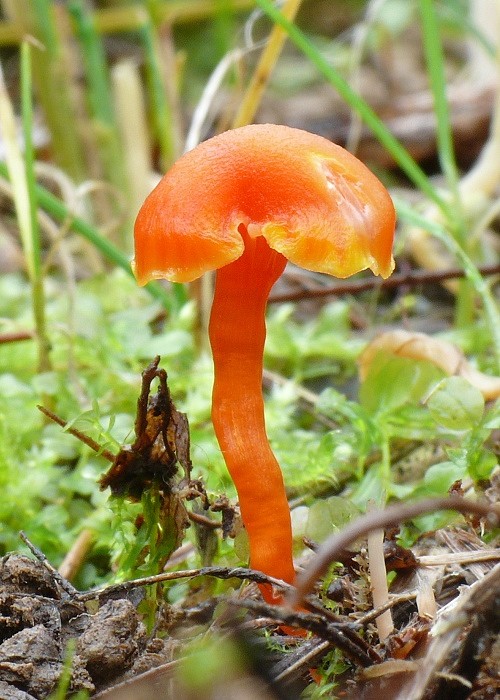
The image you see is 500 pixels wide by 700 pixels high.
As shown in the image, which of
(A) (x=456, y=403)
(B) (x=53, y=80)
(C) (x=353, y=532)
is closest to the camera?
(C) (x=353, y=532)

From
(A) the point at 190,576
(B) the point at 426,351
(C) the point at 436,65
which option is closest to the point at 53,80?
(C) the point at 436,65

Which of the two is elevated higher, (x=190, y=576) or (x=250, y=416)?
(x=250, y=416)

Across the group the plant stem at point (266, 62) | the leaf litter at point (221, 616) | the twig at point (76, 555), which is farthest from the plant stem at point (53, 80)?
the leaf litter at point (221, 616)

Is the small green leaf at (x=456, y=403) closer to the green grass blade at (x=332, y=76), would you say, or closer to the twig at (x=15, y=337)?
the green grass blade at (x=332, y=76)

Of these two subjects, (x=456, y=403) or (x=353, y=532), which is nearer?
(x=353, y=532)

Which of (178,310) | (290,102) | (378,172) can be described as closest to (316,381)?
(178,310)

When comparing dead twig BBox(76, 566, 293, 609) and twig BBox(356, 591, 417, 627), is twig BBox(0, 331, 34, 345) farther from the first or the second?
twig BBox(356, 591, 417, 627)

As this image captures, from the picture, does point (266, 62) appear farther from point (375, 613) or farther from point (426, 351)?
point (375, 613)

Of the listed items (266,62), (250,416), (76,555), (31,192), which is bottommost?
(76,555)

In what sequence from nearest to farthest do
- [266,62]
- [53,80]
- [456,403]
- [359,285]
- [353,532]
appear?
[353,532]
[456,403]
[266,62]
[359,285]
[53,80]
